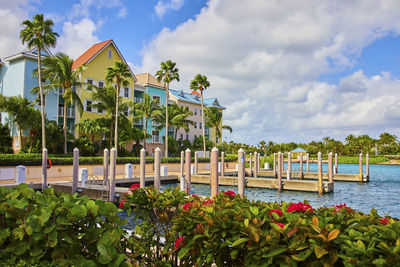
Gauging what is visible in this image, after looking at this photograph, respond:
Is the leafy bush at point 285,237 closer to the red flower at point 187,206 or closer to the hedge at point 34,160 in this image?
the red flower at point 187,206

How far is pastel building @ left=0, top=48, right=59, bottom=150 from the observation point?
3278cm

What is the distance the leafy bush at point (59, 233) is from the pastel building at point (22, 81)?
3202 centimetres

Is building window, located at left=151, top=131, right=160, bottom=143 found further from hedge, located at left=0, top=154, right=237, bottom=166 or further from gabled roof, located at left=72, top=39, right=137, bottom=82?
hedge, located at left=0, top=154, right=237, bottom=166

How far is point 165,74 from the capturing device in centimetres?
3781

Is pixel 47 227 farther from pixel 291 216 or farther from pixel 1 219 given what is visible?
pixel 291 216

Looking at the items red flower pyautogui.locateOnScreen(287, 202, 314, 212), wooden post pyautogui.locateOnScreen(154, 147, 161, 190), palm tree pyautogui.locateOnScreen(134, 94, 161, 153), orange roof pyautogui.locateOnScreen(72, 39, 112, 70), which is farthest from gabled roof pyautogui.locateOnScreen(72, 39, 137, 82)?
red flower pyautogui.locateOnScreen(287, 202, 314, 212)

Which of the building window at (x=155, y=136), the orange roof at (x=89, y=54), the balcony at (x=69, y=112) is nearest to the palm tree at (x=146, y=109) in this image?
the building window at (x=155, y=136)

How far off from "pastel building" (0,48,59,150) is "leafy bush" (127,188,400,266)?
1288 inches

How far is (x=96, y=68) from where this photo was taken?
1560 inches

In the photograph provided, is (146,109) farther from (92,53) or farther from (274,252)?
(274,252)

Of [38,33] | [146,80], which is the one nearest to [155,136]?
[146,80]

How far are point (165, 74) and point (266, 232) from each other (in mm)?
36022

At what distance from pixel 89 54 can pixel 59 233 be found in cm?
4069

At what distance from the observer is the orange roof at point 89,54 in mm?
39234
